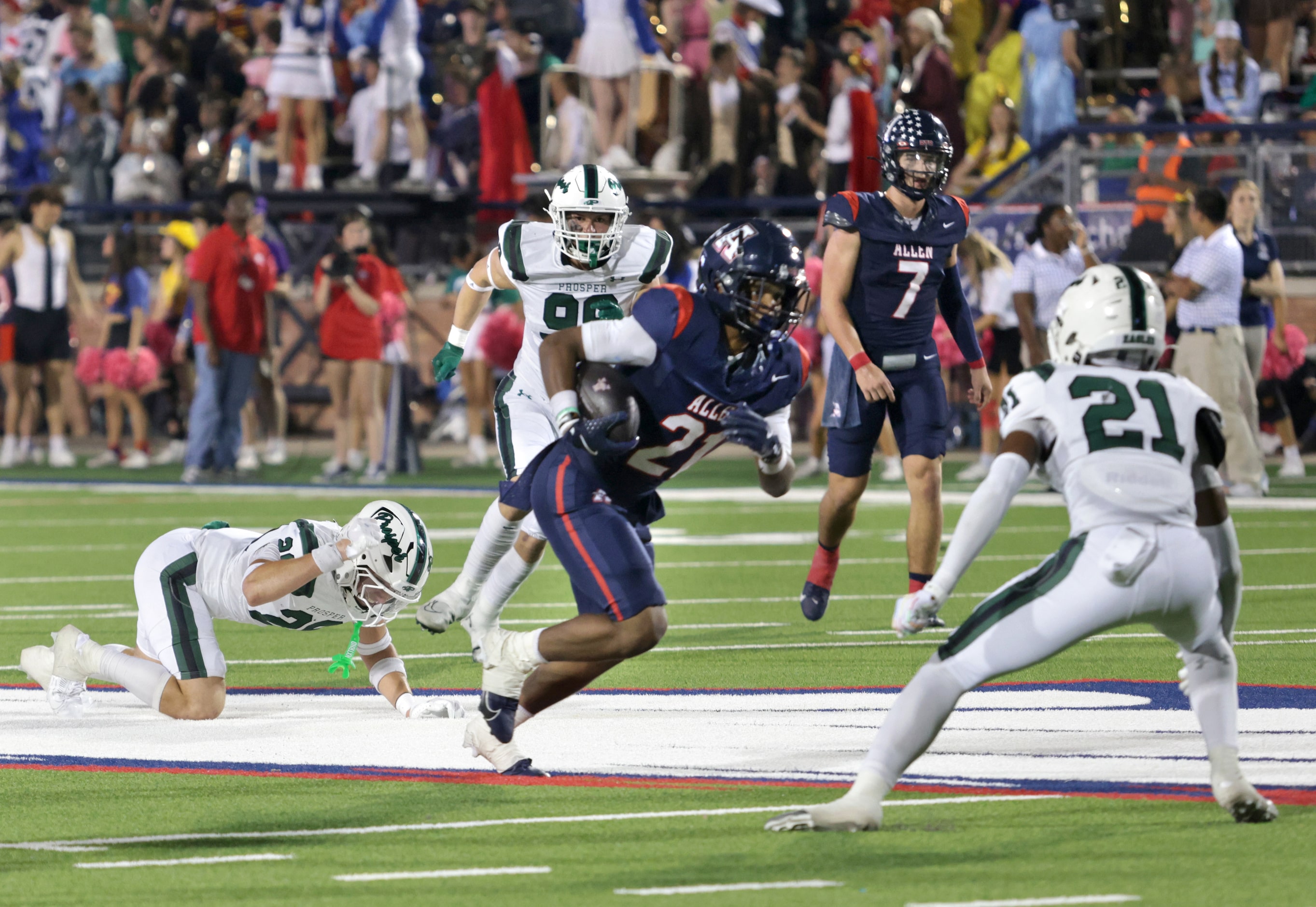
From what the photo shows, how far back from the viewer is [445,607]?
27.6 feet

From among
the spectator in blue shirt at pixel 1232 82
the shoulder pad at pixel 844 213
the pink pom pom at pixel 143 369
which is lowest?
the pink pom pom at pixel 143 369

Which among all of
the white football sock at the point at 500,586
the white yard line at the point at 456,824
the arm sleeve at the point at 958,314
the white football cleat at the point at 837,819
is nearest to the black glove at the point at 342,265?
the arm sleeve at the point at 958,314

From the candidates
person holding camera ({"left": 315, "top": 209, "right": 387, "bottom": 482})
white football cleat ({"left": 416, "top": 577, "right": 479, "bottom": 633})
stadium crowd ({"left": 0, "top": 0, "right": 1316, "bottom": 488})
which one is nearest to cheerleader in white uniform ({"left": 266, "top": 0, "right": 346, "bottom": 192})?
stadium crowd ({"left": 0, "top": 0, "right": 1316, "bottom": 488})

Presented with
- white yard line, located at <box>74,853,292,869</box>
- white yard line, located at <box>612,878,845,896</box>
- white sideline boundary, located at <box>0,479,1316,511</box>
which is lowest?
white sideline boundary, located at <box>0,479,1316,511</box>

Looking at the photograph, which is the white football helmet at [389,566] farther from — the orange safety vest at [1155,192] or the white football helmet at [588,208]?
the orange safety vest at [1155,192]

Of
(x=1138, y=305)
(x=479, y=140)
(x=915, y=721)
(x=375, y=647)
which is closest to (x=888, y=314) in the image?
(x=375, y=647)

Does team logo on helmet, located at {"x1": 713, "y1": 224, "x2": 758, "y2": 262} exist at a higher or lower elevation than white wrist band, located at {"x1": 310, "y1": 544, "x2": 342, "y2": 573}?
higher

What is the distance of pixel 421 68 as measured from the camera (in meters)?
20.7

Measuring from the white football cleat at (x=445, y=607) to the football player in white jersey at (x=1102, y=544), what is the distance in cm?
349

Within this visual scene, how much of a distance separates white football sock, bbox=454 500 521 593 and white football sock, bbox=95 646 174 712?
1.69 metres

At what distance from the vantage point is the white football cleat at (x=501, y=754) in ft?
19.5

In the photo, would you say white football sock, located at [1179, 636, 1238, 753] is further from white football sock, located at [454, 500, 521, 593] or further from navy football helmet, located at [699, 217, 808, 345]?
white football sock, located at [454, 500, 521, 593]

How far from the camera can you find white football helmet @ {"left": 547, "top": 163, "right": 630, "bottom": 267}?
26.1 ft

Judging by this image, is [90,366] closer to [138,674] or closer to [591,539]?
[138,674]
